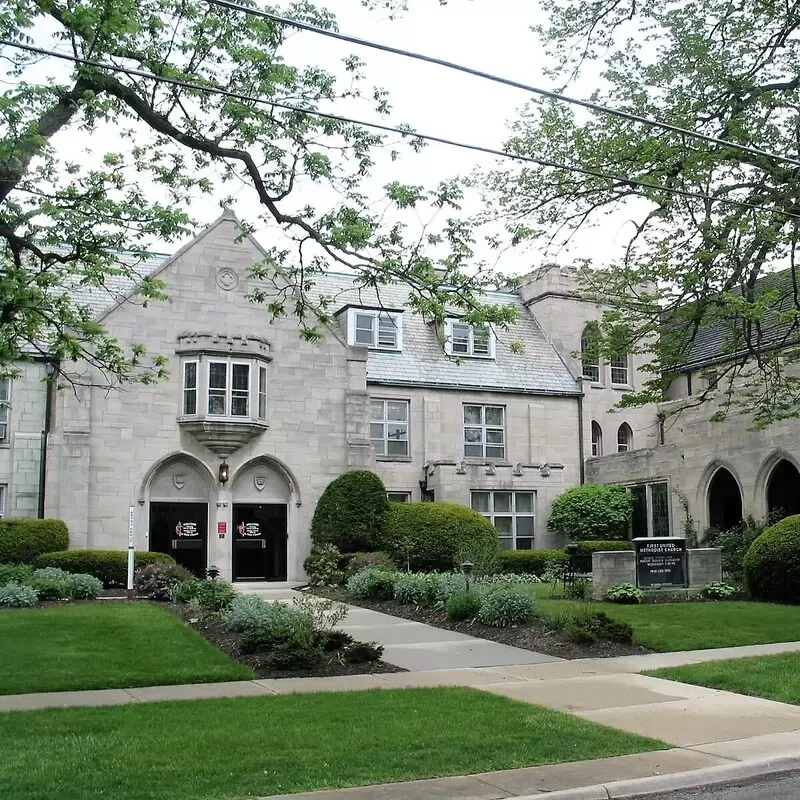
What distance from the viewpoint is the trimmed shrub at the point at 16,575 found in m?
20.5

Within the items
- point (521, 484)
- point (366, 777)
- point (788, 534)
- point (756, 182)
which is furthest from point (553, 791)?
point (521, 484)

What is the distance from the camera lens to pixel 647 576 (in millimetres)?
21094

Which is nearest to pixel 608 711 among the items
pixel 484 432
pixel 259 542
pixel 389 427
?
pixel 259 542

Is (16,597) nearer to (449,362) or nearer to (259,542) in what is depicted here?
(259,542)

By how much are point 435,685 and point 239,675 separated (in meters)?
2.51

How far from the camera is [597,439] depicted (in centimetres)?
3647

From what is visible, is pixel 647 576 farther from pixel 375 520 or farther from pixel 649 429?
pixel 649 429

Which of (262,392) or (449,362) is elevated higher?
(449,362)

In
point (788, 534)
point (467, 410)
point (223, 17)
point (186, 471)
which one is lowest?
point (788, 534)

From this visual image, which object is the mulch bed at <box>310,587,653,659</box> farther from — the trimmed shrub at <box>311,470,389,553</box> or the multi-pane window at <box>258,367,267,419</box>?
the multi-pane window at <box>258,367,267,419</box>

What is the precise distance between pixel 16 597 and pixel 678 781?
48.6 ft

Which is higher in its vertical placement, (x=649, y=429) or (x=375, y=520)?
(x=649, y=429)

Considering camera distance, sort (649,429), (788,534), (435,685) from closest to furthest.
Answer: (435,685)
(788,534)
(649,429)

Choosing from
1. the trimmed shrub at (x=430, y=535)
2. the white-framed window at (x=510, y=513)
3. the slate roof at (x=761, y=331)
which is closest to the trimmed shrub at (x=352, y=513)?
the trimmed shrub at (x=430, y=535)
